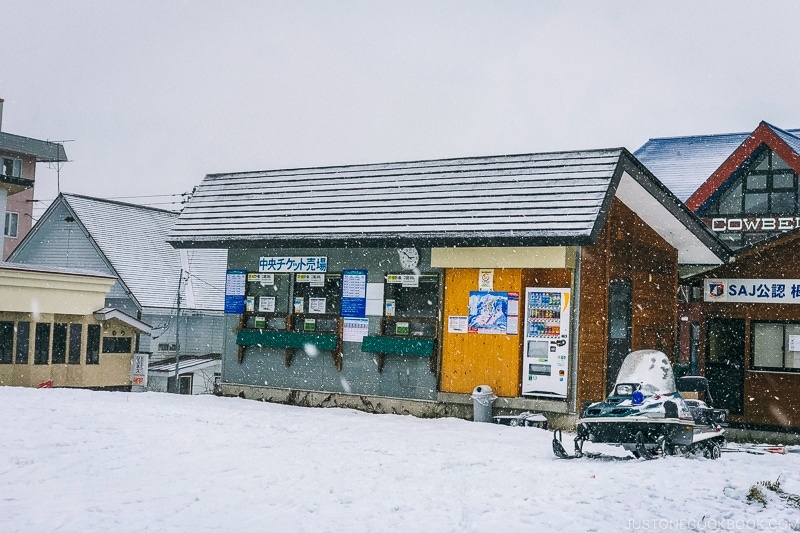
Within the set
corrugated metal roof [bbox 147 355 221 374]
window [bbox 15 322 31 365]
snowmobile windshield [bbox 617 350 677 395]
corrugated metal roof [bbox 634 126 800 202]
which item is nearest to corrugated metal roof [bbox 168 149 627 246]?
snowmobile windshield [bbox 617 350 677 395]

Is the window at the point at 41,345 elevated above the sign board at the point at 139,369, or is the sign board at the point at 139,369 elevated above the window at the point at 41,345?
the window at the point at 41,345

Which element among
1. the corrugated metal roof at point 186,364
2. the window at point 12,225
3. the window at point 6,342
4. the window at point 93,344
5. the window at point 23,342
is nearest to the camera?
the window at point 6,342

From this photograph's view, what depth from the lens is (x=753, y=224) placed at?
2769 cm

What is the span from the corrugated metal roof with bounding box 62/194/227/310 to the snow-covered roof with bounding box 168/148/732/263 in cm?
1940

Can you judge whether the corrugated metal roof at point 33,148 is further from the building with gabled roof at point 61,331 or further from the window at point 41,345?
the window at point 41,345

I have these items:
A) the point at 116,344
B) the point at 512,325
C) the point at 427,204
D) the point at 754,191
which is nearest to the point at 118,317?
the point at 116,344

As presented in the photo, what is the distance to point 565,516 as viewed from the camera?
832 cm

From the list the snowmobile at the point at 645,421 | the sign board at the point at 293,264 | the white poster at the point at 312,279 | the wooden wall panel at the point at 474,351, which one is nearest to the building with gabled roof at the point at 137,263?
the sign board at the point at 293,264

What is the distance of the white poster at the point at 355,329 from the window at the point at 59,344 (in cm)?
1494

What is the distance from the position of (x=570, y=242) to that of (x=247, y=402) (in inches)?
308

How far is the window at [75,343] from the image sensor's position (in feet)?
98.6

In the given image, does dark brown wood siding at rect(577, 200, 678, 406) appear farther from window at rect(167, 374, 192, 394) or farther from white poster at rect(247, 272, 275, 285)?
window at rect(167, 374, 192, 394)

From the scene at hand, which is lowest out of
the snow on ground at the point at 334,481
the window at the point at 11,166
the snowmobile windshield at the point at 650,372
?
the snow on ground at the point at 334,481

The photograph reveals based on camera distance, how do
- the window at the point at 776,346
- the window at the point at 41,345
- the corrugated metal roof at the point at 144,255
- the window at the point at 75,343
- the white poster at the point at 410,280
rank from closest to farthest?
the white poster at the point at 410,280 → the window at the point at 776,346 → the window at the point at 41,345 → the window at the point at 75,343 → the corrugated metal roof at the point at 144,255
